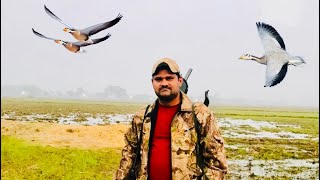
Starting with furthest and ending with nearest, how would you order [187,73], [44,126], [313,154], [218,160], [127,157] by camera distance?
[44,126]
[313,154]
[187,73]
[127,157]
[218,160]

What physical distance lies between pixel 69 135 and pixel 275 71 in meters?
14.4

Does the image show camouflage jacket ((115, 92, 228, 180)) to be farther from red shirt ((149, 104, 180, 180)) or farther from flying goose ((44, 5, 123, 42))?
flying goose ((44, 5, 123, 42))

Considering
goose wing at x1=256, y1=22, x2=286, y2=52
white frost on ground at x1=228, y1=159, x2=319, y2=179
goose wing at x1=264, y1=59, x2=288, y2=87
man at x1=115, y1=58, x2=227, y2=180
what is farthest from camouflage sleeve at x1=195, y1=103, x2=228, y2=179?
white frost on ground at x1=228, y1=159, x2=319, y2=179

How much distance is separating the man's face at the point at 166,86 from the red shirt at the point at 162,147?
14 centimetres

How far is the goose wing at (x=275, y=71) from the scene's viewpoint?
6.03m

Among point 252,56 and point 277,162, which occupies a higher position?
point 252,56

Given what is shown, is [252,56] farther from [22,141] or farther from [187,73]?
[22,141]

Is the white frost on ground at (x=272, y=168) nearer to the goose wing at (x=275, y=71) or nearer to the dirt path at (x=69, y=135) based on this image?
the dirt path at (x=69, y=135)

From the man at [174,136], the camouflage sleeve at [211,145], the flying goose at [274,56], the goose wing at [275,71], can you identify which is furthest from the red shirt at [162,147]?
the flying goose at [274,56]

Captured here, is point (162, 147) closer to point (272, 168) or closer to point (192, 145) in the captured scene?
point (192, 145)

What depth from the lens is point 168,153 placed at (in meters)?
3.53

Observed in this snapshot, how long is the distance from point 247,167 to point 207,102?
946 cm

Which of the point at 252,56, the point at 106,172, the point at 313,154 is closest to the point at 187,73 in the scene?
the point at 252,56

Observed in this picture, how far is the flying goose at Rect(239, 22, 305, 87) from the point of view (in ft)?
20.1
